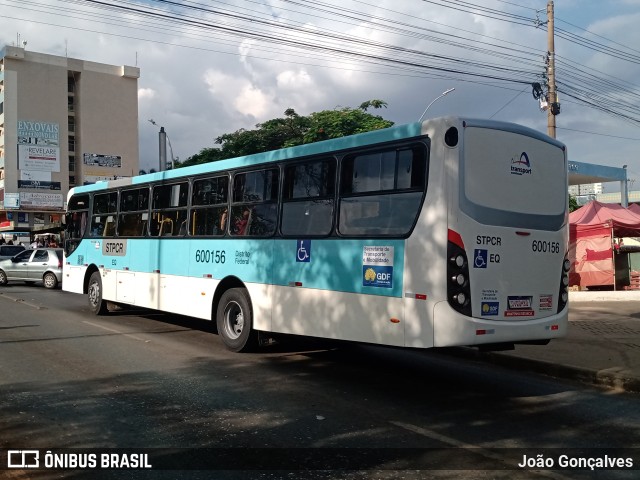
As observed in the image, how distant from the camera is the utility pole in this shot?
60.6 ft

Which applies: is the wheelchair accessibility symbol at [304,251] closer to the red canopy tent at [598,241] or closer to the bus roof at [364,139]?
the bus roof at [364,139]

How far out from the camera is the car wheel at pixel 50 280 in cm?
2344

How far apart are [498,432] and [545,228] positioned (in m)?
2.86

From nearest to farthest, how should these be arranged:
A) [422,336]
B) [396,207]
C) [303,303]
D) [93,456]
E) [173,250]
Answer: [93,456] < [422,336] < [396,207] < [303,303] < [173,250]

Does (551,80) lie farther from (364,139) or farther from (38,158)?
(38,158)

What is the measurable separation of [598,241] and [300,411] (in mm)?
16063

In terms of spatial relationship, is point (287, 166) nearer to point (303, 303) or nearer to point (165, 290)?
point (303, 303)

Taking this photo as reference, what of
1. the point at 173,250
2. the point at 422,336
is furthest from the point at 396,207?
the point at 173,250

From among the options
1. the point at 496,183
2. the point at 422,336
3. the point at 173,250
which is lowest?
the point at 422,336

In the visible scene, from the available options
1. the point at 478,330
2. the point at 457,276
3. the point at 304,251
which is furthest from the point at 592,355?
the point at 304,251

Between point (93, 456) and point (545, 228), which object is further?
point (545, 228)

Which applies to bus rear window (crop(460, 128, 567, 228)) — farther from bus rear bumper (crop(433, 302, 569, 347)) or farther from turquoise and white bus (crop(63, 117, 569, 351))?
bus rear bumper (crop(433, 302, 569, 347))

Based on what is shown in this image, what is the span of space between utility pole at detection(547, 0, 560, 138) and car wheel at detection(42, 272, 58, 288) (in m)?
18.9

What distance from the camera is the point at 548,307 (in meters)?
7.38
